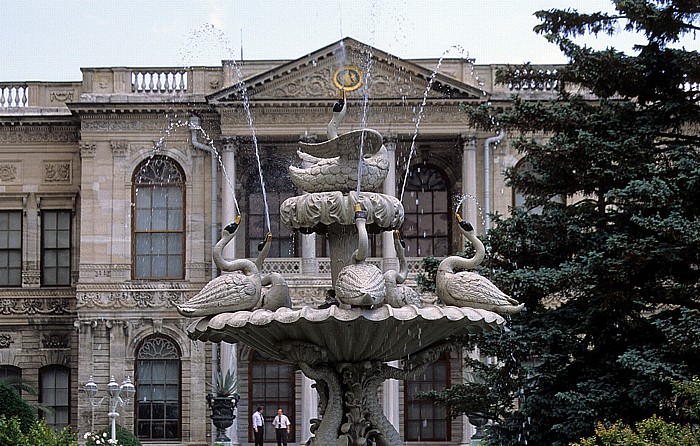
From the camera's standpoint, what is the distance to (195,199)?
3603 cm

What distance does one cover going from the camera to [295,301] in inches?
1340

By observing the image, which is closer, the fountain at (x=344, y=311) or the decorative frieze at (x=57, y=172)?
the fountain at (x=344, y=311)

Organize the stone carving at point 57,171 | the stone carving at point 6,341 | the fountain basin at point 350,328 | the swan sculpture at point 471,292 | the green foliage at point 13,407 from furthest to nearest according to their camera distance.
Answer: the stone carving at point 57,171 → the stone carving at point 6,341 → the green foliage at point 13,407 → the swan sculpture at point 471,292 → the fountain basin at point 350,328

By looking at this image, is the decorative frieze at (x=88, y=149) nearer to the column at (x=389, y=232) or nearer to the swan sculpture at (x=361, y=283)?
the column at (x=389, y=232)

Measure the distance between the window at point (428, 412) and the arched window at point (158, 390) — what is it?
6.03m

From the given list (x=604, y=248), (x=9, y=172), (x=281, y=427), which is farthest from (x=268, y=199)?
(x=604, y=248)

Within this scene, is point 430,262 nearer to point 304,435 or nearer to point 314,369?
point 314,369

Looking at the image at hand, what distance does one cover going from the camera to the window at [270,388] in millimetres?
35969

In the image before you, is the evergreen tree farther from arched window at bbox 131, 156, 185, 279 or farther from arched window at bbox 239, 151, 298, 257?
arched window at bbox 131, 156, 185, 279

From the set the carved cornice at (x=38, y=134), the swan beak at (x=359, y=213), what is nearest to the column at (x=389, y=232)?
the carved cornice at (x=38, y=134)

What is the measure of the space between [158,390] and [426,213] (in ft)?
28.1

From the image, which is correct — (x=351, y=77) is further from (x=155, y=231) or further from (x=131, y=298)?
(x=131, y=298)

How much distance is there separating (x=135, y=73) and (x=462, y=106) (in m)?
16.1

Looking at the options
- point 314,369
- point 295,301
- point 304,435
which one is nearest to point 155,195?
point 295,301
